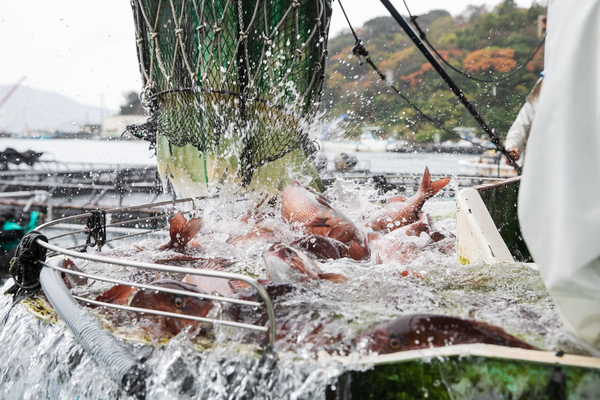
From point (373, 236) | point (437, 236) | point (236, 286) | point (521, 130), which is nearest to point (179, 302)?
point (236, 286)

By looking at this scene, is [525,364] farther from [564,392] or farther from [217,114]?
[217,114]

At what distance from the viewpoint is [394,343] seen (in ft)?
4.89

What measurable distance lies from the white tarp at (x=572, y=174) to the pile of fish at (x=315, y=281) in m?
0.28

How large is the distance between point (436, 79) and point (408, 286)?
52.2m

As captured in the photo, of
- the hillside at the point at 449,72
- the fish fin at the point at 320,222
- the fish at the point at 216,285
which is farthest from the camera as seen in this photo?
the hillside at the point at 449,72

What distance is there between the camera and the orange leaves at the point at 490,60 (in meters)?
51.4

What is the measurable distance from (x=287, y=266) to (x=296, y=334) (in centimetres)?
57

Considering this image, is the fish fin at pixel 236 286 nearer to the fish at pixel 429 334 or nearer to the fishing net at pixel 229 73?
the fish at pixel 429 334

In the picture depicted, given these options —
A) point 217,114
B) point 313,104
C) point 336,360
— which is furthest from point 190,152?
point 336,360

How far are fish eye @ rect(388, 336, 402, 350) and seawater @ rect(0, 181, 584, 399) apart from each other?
0.12 metres

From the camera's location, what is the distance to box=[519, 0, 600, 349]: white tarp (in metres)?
1.23

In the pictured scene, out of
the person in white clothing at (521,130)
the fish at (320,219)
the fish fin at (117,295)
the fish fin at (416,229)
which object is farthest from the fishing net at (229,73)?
the person in white clothing at (521,130)

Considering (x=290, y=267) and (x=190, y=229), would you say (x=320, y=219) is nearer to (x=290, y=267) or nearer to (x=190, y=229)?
(x=190, y=229)

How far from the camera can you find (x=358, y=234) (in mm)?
3355
